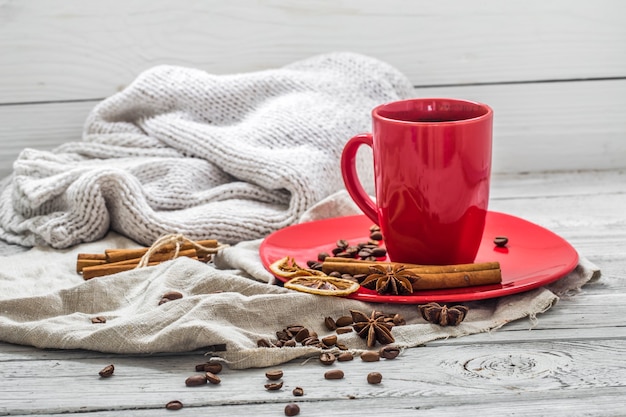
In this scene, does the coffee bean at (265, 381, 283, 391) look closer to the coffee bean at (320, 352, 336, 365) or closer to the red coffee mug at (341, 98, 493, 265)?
the coffee bean at (320, 352, 336, 365)

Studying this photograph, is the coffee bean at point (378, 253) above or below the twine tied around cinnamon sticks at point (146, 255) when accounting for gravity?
above

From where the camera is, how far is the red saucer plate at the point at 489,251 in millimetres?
953

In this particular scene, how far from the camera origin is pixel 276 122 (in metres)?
1.41

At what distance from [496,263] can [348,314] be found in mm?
182

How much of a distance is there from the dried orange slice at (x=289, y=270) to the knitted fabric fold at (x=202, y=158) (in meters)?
0.21

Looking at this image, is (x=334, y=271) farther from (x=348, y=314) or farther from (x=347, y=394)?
(x=347, y=394)

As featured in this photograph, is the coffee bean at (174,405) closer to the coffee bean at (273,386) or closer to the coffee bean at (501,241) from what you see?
the coffee bean at (273,386)

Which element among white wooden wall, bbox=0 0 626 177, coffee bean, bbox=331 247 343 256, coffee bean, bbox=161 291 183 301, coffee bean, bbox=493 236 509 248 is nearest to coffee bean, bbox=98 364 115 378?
coffee bean, bbox=161 291 183 301

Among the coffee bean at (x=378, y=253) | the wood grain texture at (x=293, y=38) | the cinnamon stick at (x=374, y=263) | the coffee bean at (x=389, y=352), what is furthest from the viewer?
the wood grain texture at (x=293, y=38)

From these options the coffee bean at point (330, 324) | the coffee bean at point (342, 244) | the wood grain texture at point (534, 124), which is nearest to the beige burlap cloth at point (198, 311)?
the coffee bean at point (330, 324)

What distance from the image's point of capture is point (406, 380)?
0.82 m

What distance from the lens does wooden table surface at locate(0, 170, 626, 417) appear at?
78cm

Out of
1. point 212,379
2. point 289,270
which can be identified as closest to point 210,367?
point 212,379

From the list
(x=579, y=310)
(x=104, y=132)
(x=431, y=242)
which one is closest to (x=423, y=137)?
(x=431, y=242)
